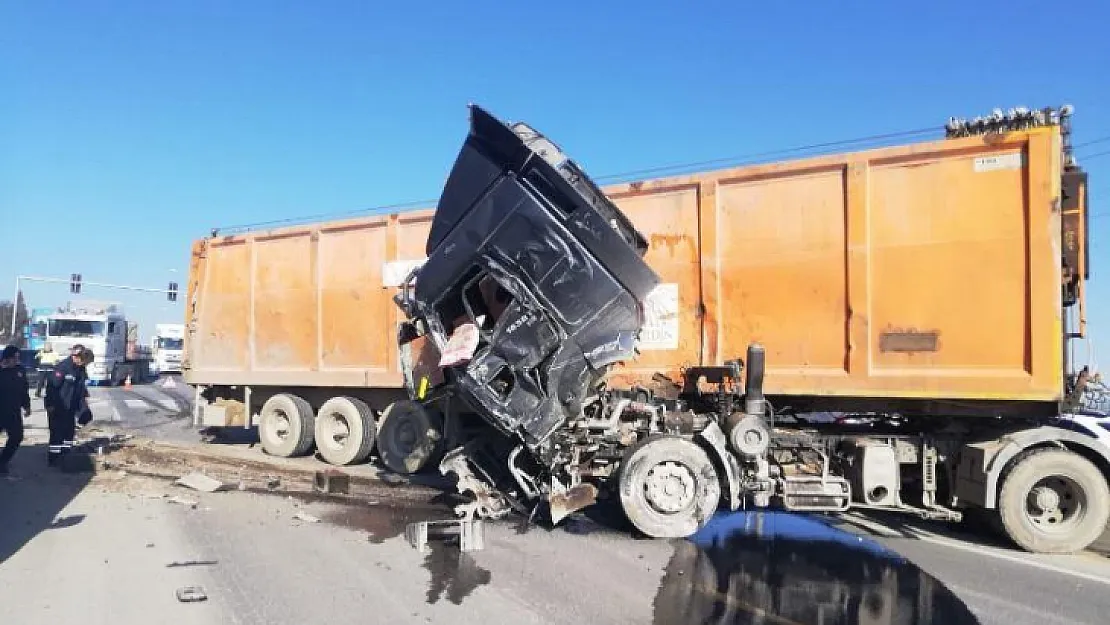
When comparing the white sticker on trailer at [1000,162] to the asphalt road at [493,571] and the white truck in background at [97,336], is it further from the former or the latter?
the white truck in background at [97,336]

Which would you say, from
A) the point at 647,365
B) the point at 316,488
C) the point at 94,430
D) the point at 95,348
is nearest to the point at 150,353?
the point at 95,348

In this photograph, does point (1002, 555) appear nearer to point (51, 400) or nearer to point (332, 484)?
point (332, 484)

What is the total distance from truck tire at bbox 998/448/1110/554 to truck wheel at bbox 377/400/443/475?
5.97 m

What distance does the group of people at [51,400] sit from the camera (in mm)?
→ 8570

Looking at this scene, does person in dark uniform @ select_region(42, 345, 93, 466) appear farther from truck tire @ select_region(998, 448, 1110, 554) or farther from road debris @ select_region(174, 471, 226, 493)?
truck tire @ select_region(998, 448, 1110, 554)

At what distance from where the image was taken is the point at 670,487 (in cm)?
602

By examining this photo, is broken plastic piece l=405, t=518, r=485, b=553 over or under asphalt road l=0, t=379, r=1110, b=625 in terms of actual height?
over

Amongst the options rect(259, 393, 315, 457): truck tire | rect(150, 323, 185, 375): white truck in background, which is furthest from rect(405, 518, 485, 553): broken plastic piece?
rect(150, 323, 185, 375): white truck in background

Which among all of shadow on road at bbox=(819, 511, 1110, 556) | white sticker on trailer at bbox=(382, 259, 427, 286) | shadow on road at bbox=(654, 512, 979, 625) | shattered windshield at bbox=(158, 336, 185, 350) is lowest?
shadow on road at bbox=(819, 511, 1110, 556)

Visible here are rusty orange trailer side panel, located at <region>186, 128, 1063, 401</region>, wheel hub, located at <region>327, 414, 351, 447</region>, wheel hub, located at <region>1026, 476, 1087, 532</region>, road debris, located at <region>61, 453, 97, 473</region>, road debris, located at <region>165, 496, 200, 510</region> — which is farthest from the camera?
wheel hub, located at <region>327, 414, 351, 447</region>

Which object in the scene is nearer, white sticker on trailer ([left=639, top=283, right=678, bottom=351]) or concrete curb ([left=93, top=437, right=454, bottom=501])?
white sticker on trailer ([left=639, top=283, right=678, bottom=351])

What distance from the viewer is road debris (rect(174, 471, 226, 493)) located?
765 cm

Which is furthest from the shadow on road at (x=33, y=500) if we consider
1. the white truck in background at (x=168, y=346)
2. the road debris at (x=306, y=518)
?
the white truck in background at (x=168, y=346)

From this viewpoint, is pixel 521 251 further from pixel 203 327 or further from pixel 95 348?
pixel 95 348
